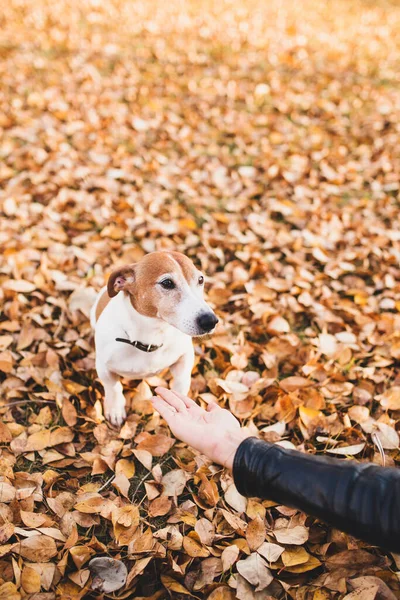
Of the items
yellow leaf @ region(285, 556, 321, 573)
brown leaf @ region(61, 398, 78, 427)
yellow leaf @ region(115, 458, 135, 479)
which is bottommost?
yellow leaf @ region(115, 458, 135, 479)

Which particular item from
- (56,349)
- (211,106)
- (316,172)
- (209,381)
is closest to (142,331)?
(209,381)

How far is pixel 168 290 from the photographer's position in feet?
7.97

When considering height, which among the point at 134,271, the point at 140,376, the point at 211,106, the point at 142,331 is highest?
the point at 211,106

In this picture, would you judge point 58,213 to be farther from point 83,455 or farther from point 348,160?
point 348,160

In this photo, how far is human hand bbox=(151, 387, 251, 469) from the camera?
2.01 metres

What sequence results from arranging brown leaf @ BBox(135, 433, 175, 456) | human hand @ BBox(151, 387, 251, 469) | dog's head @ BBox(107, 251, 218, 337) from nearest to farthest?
1. human hand @ BBox(151, 387, 251, 469)
2. dog's head @ BBox(107, 251, 218, 337)
3. brown leaf @ BBox(135, 433, 175, 456)

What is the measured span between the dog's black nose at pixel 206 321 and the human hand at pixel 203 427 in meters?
0.36

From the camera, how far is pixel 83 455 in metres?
2.65

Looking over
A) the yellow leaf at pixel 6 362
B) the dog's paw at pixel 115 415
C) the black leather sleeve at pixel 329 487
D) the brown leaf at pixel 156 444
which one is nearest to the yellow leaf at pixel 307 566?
the black leather sleeve at pixel 329 487

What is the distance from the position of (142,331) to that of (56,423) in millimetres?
840

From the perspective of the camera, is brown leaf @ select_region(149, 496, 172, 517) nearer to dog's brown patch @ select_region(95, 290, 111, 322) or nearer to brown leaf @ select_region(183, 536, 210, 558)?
brown leaf @ select_region(183, 536, 210, 558)

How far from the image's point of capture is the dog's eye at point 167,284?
2.43 m

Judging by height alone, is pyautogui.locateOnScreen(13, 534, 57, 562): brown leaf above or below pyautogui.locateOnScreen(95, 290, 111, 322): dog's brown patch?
below

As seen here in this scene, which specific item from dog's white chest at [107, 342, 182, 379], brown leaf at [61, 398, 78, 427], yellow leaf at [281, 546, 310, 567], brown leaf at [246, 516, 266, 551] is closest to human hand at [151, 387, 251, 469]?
dog's white chest at [107, 342, 182, 379]
